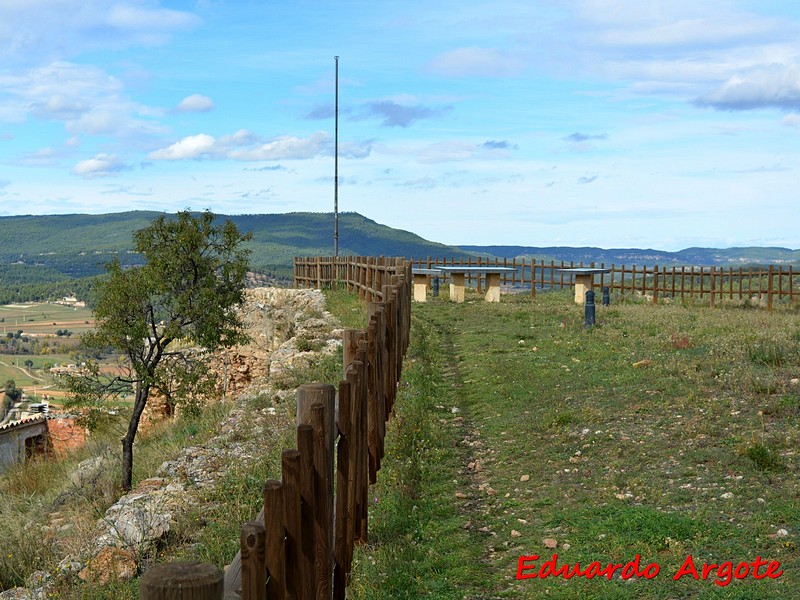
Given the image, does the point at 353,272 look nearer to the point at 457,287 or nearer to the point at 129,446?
the point at 457,287

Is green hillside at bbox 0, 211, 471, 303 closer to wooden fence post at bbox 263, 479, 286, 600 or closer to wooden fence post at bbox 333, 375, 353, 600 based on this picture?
wooden fence post at bbox 333, 375, 353, 600

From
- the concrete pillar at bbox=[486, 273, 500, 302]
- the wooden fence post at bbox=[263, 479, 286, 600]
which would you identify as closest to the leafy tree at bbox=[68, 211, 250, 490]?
the concrete pillar at bbox=[486, 273, 500, 302]

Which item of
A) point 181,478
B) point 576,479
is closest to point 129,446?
point 181,478

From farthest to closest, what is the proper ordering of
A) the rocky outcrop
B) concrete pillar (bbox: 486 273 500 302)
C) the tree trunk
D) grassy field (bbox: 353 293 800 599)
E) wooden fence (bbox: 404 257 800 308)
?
wooden fence (bbox: 404 257 800 308) < concrete pillar (bbox: 486 273 500 302) < the tree trunk < the rocky outcrop < grassy field (bbox: 353 293 800 599)

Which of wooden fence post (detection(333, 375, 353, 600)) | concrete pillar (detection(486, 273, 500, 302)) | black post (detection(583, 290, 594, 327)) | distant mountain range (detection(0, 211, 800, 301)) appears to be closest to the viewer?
wooden fence post (detection(333, 375, 353, 600))

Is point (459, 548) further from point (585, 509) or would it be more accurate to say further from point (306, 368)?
point (306, 368)

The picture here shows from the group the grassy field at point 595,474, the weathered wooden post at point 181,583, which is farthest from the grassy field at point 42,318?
the weathered wooden post at point 181,583

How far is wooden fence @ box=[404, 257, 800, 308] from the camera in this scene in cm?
2997

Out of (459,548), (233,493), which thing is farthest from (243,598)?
(233,493)

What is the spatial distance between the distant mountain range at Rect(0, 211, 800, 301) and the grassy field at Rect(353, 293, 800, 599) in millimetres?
121120

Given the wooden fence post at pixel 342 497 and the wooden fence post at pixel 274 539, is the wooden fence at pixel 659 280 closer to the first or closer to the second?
the wooden fence post at pixel 342 497

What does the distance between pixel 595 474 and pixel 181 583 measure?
6.17 metres

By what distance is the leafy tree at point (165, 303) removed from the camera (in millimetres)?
19438

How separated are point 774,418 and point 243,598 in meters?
7.43
